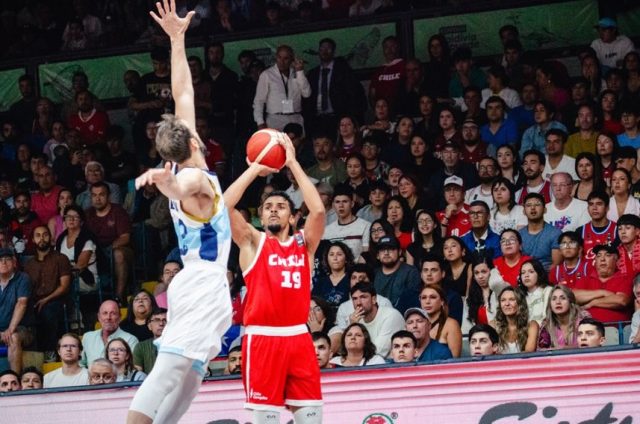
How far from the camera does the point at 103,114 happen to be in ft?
62.5

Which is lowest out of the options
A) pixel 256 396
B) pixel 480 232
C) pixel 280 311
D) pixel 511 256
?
pixel 256 396

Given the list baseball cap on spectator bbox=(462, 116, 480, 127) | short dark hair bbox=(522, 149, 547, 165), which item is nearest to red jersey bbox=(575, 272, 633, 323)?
short dark hair bbox=(522, 149, 547, 165)

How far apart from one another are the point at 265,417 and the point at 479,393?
2158 millimetres

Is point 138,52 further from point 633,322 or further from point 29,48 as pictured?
point 633,322

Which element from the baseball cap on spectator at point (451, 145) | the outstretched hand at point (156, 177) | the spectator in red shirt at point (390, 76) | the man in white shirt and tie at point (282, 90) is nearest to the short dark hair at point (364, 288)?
the baseball cap on spectator at point (451, 145)

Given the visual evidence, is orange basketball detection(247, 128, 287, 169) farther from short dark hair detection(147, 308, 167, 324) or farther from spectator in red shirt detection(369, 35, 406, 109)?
spectator in red shirt detection(369, 35, 406, 109)

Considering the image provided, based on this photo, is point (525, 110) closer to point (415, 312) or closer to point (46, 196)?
point (415, 312)

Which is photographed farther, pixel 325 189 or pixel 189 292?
pixel 325 189

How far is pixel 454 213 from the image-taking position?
15164 mm

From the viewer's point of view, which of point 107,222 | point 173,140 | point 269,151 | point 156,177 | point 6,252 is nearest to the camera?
point 156,177

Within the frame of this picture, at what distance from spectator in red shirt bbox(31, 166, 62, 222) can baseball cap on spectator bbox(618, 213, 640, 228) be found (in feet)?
25.0

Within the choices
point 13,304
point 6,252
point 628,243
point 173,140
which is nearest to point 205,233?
point 173,140

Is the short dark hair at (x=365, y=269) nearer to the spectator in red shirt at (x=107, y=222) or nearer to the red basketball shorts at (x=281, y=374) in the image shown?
the spectator in red shirt at (x=107, y=222)

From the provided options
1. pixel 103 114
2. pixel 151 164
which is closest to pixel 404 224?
pixel 151 164
